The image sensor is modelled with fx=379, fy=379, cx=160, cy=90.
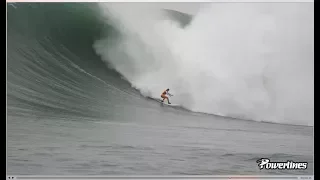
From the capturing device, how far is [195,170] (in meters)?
1.76

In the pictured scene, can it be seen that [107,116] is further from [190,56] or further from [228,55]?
[228,55]

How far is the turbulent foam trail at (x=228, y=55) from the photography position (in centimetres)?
177

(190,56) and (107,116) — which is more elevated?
(190,56)

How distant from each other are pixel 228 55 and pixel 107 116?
632 millimetres

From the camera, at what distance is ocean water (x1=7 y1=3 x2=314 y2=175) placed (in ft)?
5.72

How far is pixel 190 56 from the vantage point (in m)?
1.77

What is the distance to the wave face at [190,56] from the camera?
5.78 ft

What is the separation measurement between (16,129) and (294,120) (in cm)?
129

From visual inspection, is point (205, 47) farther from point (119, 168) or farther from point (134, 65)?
point (119, 168)

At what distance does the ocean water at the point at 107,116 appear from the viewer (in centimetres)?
174

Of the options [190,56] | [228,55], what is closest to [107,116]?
[190,56]

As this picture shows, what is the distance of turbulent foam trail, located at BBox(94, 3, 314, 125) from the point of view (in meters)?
1.77

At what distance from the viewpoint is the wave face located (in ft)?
5.78
